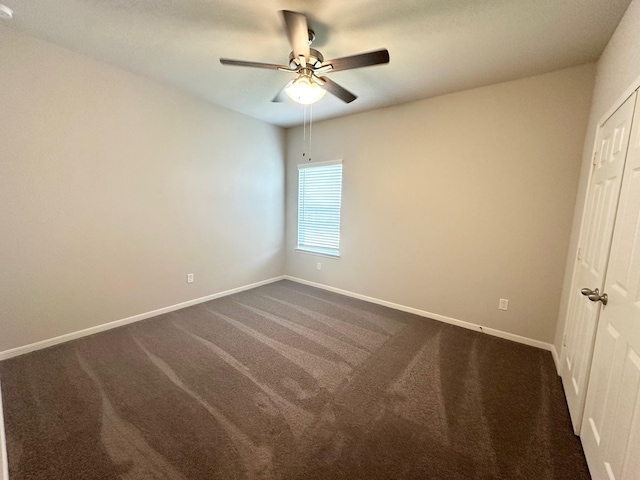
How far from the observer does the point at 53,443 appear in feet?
4.70

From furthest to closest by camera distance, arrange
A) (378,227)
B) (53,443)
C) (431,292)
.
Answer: (378,227)
(431,292)
(53,443)

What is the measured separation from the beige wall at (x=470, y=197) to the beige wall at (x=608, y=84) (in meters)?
0.13

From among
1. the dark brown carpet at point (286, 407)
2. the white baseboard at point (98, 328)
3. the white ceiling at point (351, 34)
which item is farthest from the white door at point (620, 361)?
the white baseboard at point (98, 328)

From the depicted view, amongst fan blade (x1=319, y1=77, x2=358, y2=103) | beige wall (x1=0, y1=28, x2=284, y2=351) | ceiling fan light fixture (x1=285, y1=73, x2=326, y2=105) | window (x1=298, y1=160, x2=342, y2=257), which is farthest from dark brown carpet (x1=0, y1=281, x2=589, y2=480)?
fan blade (x1=319, y1=77, x2=358, y2=103)

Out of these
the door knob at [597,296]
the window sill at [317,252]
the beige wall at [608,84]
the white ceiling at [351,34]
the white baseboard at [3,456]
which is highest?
the white ceiling at [351,34]

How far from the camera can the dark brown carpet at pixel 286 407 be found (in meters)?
1.36

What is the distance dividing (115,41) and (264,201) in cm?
249

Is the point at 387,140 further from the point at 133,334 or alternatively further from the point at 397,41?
the point at 133,334

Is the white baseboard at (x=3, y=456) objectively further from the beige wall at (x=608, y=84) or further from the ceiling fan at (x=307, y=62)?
the beige wall at (x=608, y=84)

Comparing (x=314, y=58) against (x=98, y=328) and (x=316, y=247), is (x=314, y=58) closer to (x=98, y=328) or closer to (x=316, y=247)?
(x=316, y=247)

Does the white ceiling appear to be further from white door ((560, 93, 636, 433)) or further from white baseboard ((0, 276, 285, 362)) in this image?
white baseboard ((0, 276, 285, 362))

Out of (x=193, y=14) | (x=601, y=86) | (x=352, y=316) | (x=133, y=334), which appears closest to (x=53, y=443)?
(x=133, y=334)

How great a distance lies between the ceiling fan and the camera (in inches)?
62.4

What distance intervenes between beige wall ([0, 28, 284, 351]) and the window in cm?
104
